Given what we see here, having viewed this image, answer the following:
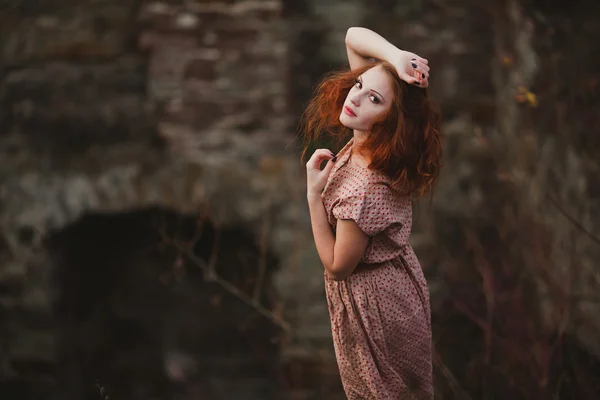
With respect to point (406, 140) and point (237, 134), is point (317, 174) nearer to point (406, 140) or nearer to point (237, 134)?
point (406, 140)

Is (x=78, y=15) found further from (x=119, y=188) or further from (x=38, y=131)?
(x=119, y=188)

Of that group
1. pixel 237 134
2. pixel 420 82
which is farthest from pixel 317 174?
pixel 237 134

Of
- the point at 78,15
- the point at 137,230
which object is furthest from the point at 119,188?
the point at 78,15

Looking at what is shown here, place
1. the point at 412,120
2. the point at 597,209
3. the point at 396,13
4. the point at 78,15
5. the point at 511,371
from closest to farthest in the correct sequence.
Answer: the point at 412,120
the point at 511,371
the point at 597,209
the point at 396,13
the point at 78,15

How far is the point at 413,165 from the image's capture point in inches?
73.4

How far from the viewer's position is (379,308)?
73.2 inches

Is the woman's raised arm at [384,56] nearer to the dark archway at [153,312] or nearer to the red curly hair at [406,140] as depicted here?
the red curly hair at [406,140]

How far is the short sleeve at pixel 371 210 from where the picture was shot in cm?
178

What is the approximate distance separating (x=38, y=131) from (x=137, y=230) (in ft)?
2.84

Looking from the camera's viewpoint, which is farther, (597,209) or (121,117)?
(121,117)

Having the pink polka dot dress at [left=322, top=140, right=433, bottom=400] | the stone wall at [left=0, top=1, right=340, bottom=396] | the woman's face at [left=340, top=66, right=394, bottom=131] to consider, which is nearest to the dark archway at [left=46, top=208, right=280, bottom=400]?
the stone wall at [left=0, top=1, right=340, bottom=396]

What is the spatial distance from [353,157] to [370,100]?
14 centimetres

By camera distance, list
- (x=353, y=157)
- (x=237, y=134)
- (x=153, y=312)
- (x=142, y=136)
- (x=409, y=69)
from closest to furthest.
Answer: (x=409, y=69), (x=353, y=157), (x=237, y=134), (x=142, y=136), (x=153, y=312)

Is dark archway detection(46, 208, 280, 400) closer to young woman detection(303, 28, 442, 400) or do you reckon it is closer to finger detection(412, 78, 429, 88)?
young woman detection(303, 28, 442, 400)
